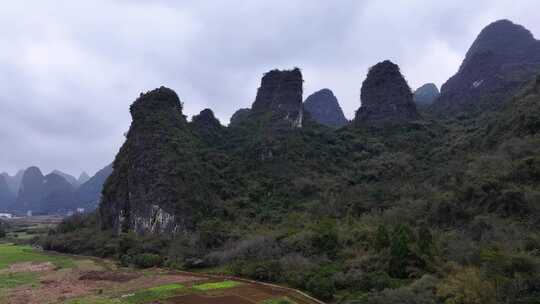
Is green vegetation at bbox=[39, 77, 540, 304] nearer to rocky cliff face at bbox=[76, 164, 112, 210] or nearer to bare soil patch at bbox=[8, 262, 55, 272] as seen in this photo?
bare soil patch at bbox=[8, 262, 55, 272]

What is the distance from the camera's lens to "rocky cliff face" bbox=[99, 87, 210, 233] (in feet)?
145

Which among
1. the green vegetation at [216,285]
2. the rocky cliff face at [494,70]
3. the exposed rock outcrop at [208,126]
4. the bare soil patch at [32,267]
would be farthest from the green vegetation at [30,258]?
the rocky cliff face at [494,70]

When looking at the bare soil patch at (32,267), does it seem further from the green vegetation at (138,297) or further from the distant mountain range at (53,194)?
the distant mountain range at (53,194)

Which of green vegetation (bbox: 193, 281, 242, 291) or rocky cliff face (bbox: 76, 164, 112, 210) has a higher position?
rocky cliff face (bbox: 76, 164, 112, 210)

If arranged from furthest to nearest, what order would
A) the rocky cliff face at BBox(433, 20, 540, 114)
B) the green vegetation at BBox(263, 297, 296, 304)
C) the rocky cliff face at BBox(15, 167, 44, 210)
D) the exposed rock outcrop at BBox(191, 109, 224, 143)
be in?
the rocky cliff face at BBox(15, 167, 44, 210) → the rocky cliff face at BBox(433, 20, 540, 114) → the exposed rock outcrop at BBox(191, 109, 224, 143) → the green vegetation at BBox(263, 297, 296, 304)

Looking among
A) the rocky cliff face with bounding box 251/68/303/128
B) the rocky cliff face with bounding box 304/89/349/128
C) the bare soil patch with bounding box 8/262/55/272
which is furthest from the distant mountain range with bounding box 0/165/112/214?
the bare soil patch with bounding box 8/262/55/272

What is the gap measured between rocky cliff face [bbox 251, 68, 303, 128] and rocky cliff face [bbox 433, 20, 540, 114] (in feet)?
86.3

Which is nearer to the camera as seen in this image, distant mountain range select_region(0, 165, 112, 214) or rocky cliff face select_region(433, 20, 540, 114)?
rocky cliff face select_region(433, 20, 540, 114)

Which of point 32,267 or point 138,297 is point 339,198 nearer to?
point 138,297

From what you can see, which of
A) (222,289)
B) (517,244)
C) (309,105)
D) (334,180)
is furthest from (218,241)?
(309,105)

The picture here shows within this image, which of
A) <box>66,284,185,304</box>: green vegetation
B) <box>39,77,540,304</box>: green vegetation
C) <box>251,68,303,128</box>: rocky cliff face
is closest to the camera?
<box>39,77,540,304</box>: green vegetation

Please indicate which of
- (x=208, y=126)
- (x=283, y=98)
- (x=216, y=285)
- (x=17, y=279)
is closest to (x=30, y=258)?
(x=17, y=279)

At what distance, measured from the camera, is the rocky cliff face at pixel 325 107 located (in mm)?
103438

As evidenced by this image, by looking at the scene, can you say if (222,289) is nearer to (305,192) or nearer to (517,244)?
(517,244)
